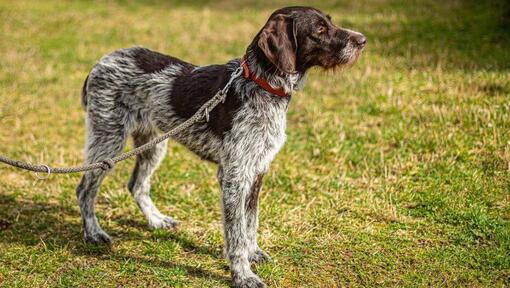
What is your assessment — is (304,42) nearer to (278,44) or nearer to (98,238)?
(278,44)

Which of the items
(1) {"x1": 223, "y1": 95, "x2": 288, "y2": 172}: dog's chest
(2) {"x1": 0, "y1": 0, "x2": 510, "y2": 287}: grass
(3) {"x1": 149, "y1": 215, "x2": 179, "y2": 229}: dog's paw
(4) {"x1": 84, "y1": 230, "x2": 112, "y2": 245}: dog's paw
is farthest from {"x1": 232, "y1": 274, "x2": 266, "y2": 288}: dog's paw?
(4) {"x1": 84, "y1": 230, "x2": 112, "y2": 245}: dog's paw

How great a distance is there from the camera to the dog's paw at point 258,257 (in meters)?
5.38

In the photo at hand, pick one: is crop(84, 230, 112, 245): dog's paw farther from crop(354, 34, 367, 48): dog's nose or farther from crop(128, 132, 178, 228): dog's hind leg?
crop(354, 34, 367, 48): dog's nose

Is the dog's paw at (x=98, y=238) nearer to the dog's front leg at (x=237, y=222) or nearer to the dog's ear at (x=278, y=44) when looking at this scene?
the dog's front leg at (x=237, y=222)

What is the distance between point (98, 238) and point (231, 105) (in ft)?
6.14

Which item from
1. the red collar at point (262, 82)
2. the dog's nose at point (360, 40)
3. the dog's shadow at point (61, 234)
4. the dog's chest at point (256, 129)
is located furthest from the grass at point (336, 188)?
the dog's chest at point (256, 129)

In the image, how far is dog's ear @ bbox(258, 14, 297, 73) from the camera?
473cm

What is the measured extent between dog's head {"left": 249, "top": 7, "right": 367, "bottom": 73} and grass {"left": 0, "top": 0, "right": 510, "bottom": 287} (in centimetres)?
29

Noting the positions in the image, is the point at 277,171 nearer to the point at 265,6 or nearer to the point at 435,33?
the point at 435,33

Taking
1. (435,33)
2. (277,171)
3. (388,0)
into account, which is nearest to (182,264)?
(277,171)

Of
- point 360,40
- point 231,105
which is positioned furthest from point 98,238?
point 360,40

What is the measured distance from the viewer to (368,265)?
529 cm

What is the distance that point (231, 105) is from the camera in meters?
5.05

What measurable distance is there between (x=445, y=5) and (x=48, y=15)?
9996mm
